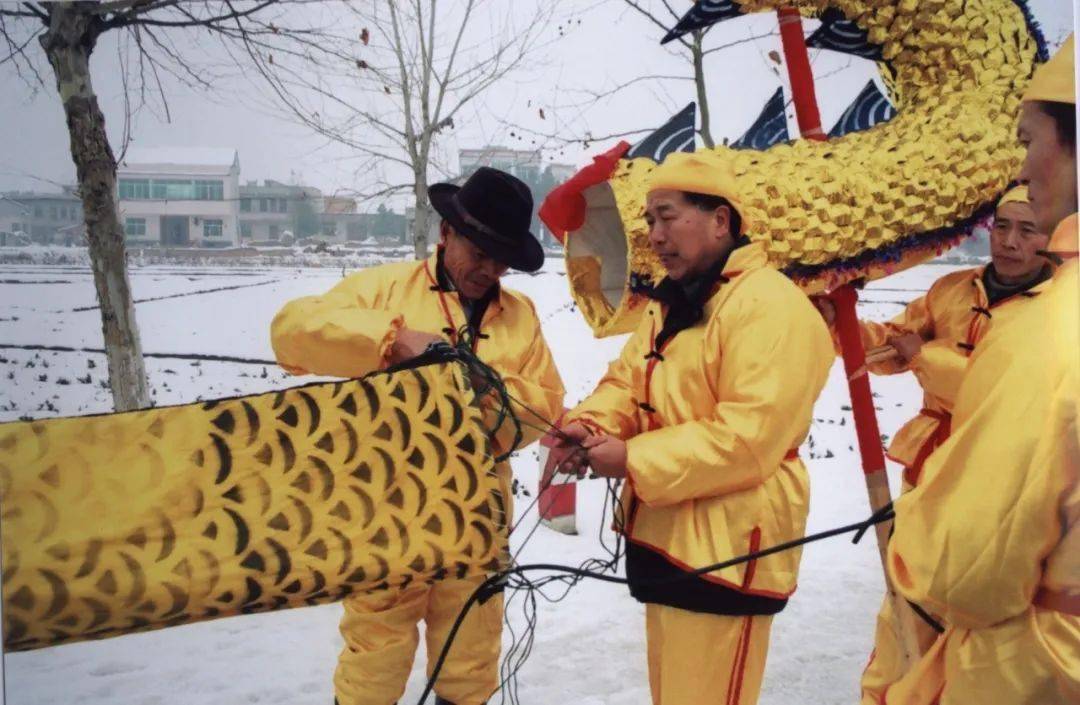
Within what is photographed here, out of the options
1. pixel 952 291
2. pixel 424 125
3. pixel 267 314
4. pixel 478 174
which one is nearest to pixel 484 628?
pixel 267 314

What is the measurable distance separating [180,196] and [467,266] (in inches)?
30.0

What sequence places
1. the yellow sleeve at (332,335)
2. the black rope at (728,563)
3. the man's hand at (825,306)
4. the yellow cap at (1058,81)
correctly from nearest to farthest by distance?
the yellow cap at (1058,81), the black rope at (728,563), the yellow sleeve at (332,335), the man's hand at (825,306)

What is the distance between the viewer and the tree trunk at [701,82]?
2205 mm

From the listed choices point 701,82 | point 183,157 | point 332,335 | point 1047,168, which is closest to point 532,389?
point 332,335

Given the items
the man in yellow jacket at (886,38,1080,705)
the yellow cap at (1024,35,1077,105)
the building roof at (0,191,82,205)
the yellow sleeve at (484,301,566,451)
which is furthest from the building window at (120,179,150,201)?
the yellow cap at (1024,35,1077,105)

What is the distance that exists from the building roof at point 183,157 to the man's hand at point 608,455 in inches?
47.1

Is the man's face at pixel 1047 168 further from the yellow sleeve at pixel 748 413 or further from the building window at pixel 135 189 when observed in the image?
the building window at pixel 135 189

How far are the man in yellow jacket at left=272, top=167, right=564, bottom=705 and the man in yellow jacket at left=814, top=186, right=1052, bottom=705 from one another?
78cm

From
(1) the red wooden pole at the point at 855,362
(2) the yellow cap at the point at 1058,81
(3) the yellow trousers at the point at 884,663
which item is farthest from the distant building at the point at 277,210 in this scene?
(3) the yellow trousers at the point at 884,663

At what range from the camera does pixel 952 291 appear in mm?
2064

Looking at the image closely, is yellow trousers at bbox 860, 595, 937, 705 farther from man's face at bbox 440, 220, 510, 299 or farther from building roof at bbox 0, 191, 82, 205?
building roof at bbox 0, 191, 82, 205

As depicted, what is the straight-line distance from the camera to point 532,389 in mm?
Answer: 2047

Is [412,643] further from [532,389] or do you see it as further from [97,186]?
[97,186]

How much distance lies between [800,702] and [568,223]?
1.59m
